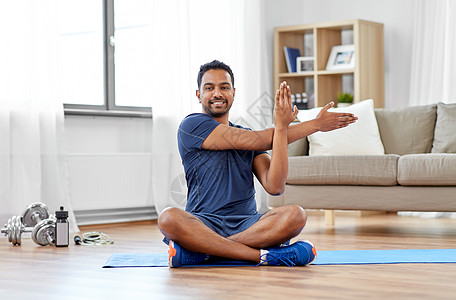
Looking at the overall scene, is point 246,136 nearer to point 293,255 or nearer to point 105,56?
point 293,255

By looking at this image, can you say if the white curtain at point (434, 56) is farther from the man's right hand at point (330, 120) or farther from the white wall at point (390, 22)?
the man's right hand at point (330, 120)

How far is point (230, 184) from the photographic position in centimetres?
275

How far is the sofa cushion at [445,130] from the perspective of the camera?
14.3 ft

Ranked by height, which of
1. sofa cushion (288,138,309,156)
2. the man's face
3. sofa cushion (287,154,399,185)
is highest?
the man's face

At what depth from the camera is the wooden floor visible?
210 cm

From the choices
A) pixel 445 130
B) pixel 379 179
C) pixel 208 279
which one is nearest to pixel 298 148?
pixel 379 179

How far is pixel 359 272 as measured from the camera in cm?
251

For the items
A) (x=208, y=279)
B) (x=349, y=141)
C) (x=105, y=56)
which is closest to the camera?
(x=208, y=279)

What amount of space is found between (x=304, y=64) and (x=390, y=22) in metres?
0.80

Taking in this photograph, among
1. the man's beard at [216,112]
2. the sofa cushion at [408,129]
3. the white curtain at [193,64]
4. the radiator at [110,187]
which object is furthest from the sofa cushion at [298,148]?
the man's beard at [216,112]

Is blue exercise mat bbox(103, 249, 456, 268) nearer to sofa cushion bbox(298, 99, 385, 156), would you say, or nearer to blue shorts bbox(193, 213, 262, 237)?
blue shorts bbox(193, 213, 262, 237)

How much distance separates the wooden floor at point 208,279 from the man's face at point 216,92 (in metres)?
0.63

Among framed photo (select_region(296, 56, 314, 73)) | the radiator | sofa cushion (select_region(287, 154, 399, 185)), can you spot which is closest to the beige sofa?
sofa cushion (select_region(287, 154, 399, 185))

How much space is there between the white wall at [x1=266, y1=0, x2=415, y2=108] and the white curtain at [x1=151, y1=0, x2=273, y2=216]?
1.83ft
